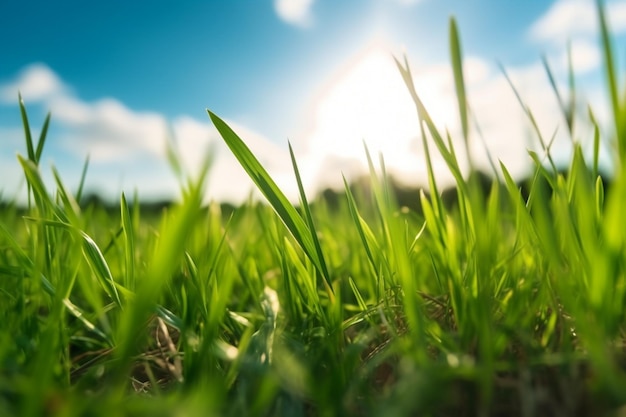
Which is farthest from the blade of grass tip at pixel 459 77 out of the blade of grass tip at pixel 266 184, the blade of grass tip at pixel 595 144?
the blade of grass tip at pixel 595 144

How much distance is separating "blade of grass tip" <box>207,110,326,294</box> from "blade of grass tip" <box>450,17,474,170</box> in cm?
26

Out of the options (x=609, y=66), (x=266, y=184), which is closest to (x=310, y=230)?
(x=266, y=184)

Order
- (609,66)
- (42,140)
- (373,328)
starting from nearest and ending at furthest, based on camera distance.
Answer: (609,66)
(373,328)
(42,140)

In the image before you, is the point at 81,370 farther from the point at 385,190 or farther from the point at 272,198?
the point at 385,190

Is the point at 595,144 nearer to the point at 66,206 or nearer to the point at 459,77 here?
the point at 459,77

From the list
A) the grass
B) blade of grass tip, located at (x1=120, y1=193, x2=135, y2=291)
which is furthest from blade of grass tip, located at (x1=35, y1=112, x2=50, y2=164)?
blade of grass tip, located at (x1=120, y1=193, x2=135, y2=291)

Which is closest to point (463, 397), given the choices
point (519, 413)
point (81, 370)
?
point (519, 413)

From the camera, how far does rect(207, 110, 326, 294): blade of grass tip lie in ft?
1.96

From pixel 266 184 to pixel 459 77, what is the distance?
27 cm

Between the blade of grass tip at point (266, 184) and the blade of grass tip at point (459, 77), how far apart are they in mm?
258

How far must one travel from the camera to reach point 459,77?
0.44 meters

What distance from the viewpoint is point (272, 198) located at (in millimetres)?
623

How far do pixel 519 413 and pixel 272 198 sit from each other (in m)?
0.35

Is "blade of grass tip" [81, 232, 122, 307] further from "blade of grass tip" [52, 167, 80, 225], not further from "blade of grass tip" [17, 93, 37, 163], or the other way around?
"blade of grass tip" [17, 93, 37, 163]
